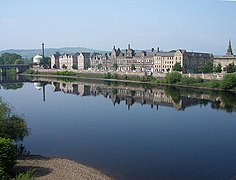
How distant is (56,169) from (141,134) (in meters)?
9.02

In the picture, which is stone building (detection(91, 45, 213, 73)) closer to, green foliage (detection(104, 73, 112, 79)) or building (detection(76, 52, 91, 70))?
building (detection(76, 52, 91, 70))

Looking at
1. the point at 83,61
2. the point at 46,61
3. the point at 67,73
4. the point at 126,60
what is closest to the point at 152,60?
the point at 126,60

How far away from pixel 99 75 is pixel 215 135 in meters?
47.8

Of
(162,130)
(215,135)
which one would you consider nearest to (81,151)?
(162,130)

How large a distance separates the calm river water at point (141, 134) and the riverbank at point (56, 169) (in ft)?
2.99

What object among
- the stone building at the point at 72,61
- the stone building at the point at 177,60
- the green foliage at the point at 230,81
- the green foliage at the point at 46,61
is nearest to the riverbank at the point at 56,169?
the green foliage at the point at 230,81

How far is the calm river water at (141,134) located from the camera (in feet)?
49.9

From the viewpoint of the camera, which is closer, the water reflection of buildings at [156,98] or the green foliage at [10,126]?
the green foliage at [10,126]

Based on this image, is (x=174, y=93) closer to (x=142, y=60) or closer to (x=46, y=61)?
(x=142, y=60)

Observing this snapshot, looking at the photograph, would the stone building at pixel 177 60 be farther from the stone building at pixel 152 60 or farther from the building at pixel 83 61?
the building at pixel 83 61

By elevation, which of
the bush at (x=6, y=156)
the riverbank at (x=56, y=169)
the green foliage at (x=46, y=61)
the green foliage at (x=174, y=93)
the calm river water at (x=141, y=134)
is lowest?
the calm river water at (x=141, y=134)

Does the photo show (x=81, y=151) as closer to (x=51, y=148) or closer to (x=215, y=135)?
(x=51, y=148)

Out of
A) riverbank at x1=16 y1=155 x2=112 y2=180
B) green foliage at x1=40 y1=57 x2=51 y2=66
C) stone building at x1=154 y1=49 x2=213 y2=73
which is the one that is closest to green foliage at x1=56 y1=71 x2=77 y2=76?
stone building at x1=154 y1=49 x2=213 y2=73

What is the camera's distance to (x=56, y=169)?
1350 cm
